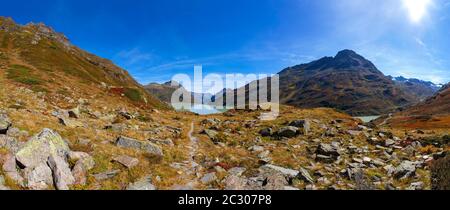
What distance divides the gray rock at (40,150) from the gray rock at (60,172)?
40 centimetres

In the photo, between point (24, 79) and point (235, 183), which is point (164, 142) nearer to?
point (235, 183)

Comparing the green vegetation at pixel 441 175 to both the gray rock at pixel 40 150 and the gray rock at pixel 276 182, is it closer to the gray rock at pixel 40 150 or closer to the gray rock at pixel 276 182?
the gray rock at pixel 276 182

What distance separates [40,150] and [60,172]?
164cm

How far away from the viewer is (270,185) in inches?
573

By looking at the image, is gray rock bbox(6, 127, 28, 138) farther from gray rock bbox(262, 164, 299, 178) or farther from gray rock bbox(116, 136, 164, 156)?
gray rock bbox(262, 164, 299, 178)

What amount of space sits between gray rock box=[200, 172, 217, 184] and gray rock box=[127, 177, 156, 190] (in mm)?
2634

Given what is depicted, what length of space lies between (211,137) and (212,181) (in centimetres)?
1562

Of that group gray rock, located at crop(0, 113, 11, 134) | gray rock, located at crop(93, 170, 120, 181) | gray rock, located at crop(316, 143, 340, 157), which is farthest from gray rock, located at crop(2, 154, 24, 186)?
gray rock, located at crop(316, 143, 340, 157)

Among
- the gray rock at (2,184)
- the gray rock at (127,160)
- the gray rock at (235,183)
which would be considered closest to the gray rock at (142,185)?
the gray rock at (127,160)

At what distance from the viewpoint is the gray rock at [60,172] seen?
12173mm

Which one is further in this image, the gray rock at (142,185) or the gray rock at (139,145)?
the gray rock at (139,145)

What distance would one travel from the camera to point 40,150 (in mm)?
13266
